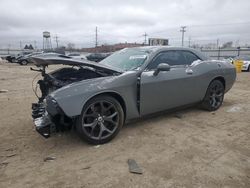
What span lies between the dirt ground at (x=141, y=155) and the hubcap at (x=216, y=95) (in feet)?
2.29

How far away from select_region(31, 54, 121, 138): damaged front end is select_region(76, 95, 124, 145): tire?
204mm

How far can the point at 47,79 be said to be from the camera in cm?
407

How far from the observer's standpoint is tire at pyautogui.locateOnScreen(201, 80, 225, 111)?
18.0ft

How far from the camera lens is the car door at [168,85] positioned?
418 centimetres

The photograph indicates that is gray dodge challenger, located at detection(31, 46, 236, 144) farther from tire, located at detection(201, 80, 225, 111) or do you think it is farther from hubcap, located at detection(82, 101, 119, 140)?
tire, located at detection(201, 80, 225, 111)

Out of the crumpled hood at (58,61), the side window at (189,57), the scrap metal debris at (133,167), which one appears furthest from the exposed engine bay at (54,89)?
the side window at (189,57)

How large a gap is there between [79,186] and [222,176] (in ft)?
5.45

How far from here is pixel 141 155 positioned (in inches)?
134

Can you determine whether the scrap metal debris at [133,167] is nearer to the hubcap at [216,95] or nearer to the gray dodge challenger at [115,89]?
the gray dodge challenger at [115,89]

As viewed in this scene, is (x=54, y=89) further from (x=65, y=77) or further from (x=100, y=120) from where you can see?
(x=100, y=120)

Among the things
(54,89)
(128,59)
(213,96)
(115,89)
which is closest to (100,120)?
(115,89)

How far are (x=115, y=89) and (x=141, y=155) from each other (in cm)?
107

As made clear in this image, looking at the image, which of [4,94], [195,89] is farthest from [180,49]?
[4,94]

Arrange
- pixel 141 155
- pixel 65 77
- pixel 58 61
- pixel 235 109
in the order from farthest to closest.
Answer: pixel 235 109 < pixel 65 77 < pixel 58 61 < pixel 141 155
